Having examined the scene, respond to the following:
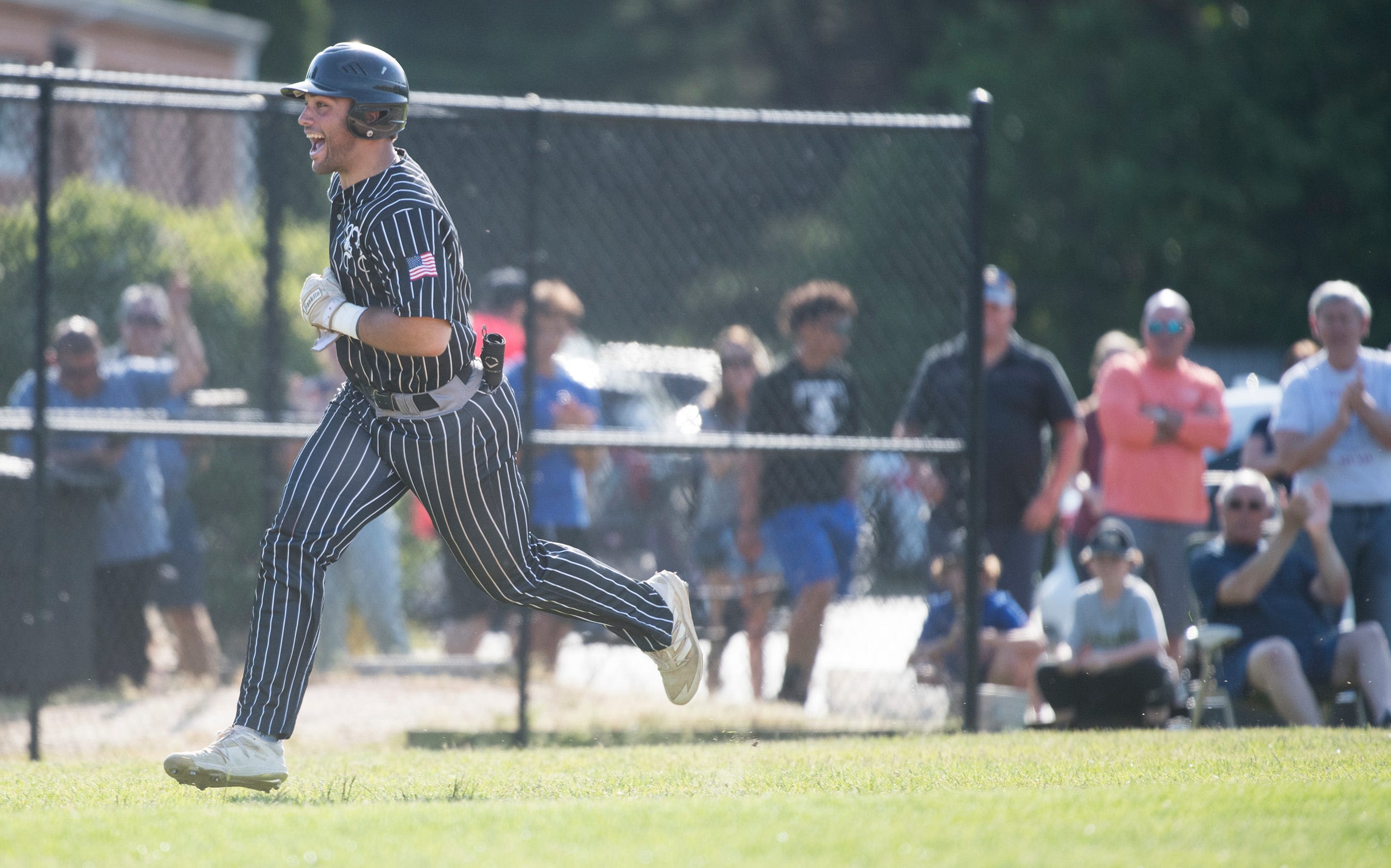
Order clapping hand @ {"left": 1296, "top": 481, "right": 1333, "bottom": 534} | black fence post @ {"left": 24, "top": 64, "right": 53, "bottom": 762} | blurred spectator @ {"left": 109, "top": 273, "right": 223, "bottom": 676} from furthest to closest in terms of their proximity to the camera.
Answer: blurred spectator @ {"left": 109, "top": 273, "right": 223, "bottom": 676}, clapping hand @ {"left": 1296, "top": 481, "right": 1333, "bottom": 534}, black fence post @ {"left": 24, "top": 64, "right": 53, "bottom": 762}

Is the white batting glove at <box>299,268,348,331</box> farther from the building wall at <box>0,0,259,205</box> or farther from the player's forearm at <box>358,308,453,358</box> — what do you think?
the building wall at <box>0,0,259,205</box>

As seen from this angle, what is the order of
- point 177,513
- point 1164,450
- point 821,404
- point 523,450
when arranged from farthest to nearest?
point 177,513, point 1164,450, point 821,404, point 523,450

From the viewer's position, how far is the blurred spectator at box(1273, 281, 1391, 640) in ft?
26.0

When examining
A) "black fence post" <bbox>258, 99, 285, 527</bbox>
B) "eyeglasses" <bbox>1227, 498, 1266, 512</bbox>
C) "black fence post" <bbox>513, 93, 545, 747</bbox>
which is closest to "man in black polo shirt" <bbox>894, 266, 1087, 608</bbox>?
"eyeglasses" <bbox>1227, 498, 1266, 512</bbox>

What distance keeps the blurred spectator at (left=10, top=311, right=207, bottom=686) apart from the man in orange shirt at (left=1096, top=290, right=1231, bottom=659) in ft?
16.2

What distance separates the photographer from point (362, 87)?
193 inches

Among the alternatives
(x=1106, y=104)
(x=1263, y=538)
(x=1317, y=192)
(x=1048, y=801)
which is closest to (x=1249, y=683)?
(x=1263, y=538)

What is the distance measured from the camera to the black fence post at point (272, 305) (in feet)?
27.9

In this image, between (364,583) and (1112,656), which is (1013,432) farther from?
(364,583)

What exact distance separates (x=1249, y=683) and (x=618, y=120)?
3842mm

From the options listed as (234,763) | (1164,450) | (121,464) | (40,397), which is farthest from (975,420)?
(121,464)

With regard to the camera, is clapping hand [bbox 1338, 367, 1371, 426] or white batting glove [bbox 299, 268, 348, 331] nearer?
white batting glove [bbox 299, 268, 348, 331]

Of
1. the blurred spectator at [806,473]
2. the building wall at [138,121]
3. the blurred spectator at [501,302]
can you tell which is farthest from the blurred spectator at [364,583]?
the blurred spectator at [806,473]

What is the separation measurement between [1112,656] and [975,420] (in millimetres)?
1278
